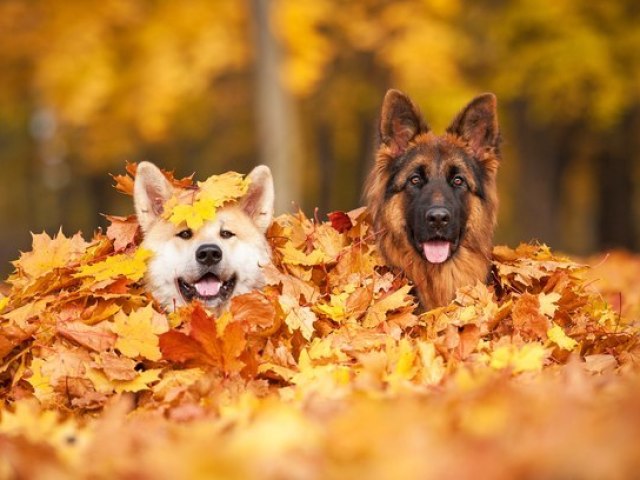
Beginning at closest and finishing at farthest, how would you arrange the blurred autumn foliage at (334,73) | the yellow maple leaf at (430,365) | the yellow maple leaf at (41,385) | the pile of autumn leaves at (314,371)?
1. the pile of autumn leaves at (314,371)
2. the yellow maple leaf at (430,365)
3. the yellow maple leaf at (41,385)
4. the blurred autumn foliage at (334,73)

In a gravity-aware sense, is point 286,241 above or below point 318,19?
below

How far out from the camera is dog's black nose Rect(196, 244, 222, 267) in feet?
16.3

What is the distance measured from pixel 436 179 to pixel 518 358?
1.68 metres

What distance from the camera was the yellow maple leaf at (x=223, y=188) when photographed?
5.10 metres

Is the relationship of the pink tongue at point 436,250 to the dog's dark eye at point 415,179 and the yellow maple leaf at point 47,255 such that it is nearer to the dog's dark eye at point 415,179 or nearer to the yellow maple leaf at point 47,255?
the dog's dark eye at point 415,179

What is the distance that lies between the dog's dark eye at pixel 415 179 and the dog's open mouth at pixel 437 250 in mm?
383

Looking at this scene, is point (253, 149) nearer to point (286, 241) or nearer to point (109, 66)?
point (109, 66)

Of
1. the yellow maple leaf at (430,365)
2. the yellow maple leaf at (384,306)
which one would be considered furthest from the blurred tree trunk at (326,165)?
the yellow maple leaf at (430,365)

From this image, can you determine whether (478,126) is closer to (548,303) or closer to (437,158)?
(437,158)

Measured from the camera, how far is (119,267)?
196 inches

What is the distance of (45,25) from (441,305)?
48.8 feet

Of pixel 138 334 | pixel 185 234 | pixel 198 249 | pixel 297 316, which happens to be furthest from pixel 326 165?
pixel 138 334

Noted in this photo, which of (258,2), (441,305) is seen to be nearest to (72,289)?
(441,305)

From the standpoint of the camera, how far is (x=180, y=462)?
220 centimetres
